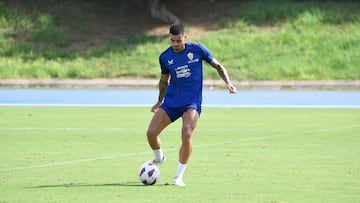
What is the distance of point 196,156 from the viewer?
50.8ft

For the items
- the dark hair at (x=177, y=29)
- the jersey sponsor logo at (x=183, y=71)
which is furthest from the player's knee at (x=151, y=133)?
the dark hair at (x=177, y=29)

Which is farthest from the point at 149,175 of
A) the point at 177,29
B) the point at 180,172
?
the point at 177,29

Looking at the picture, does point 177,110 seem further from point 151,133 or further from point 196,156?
point 196,156

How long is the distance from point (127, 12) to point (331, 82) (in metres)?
13.2

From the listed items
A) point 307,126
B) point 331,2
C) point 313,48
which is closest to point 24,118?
point 307,126

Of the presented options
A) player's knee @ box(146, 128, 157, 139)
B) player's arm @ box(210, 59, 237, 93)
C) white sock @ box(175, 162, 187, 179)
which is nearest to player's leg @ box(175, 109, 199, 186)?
white sock @ box(175, 162, 187, 179)

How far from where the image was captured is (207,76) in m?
33.8

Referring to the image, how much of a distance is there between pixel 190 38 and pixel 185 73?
83.4 feet

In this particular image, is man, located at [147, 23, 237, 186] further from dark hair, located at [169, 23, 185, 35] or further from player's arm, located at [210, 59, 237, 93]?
dark hair, located at [169, 23, 185, 35]

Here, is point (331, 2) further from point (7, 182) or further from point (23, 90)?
point (7, 182)

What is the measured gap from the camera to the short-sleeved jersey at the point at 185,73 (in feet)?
41.1

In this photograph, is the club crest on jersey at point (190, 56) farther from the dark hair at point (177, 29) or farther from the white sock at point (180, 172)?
the white sock at point (180, 172)

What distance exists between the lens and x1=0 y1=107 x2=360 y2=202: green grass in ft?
37.3

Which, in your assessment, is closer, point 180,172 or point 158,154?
point 180,172
